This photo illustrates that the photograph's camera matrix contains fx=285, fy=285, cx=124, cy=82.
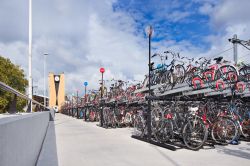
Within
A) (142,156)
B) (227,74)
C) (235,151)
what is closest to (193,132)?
(235,151)

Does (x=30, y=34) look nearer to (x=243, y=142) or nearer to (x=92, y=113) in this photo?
(x=92, y=113)


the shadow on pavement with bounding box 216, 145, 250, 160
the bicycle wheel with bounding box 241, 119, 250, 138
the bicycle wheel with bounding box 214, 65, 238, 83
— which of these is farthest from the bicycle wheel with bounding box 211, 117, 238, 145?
the bicycle wheel with bounding box 214, 65, 238, 83

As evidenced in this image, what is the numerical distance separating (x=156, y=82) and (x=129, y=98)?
3972 mm

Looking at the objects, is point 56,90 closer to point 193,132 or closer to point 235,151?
point 193,132

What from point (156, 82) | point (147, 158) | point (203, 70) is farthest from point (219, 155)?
point (156, 82)

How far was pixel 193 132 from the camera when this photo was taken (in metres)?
6.52

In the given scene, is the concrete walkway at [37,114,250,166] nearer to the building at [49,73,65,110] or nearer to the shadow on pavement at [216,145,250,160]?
the shadow on pavement at [216,145,250,160]

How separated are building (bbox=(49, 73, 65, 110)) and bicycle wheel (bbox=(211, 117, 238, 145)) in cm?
7076

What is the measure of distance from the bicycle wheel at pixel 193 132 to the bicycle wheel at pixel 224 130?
918 mm

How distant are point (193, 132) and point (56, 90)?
73414 mm

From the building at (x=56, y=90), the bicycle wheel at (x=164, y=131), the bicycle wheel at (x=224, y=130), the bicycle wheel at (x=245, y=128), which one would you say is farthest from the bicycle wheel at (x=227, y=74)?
the building at (x=56, y=90)

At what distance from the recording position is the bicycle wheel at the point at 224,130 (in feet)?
23.4

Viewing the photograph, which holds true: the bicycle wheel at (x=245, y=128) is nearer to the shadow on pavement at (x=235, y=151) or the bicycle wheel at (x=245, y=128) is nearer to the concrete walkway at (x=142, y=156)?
the concrete walkway at (x=142, y=156)

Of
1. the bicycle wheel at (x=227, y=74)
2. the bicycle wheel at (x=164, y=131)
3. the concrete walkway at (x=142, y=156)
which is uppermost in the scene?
the bicycle wheel at (x=227, y=74)
